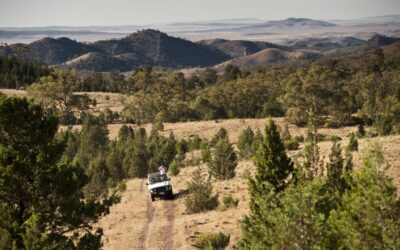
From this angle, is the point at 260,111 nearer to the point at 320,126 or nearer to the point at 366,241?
the point at 320,126

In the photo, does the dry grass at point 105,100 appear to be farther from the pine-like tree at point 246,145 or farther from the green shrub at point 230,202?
the green shrub at point 230,202

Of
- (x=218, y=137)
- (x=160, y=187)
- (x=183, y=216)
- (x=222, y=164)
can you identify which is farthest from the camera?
(x=218, y=137)

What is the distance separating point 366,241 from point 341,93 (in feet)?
204

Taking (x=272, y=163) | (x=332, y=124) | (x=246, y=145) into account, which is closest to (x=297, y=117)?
(x=332, y=124)

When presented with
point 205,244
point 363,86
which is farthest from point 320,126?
point 205,244

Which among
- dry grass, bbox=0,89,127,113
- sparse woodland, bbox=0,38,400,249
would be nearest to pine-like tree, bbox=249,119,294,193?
sparse woodland, bbox=0,38,400,249

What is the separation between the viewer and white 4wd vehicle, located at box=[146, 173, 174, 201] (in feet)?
106

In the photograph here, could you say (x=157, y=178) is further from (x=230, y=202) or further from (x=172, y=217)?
(x=230, y=202)

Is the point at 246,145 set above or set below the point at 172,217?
below

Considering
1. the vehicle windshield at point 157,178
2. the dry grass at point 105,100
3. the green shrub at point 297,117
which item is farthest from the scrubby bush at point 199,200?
the dry grass at point 105,100

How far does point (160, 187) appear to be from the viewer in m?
32.2

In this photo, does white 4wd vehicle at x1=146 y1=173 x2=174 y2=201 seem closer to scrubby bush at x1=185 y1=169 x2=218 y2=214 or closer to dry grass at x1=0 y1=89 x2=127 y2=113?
scrubby bush at x1=185 y1=169 x2=218 y2=214

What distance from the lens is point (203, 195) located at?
97.4ft

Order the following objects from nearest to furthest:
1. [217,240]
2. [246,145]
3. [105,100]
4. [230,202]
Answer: [217,240]
[230,202]
[246,145]
[105,100]
